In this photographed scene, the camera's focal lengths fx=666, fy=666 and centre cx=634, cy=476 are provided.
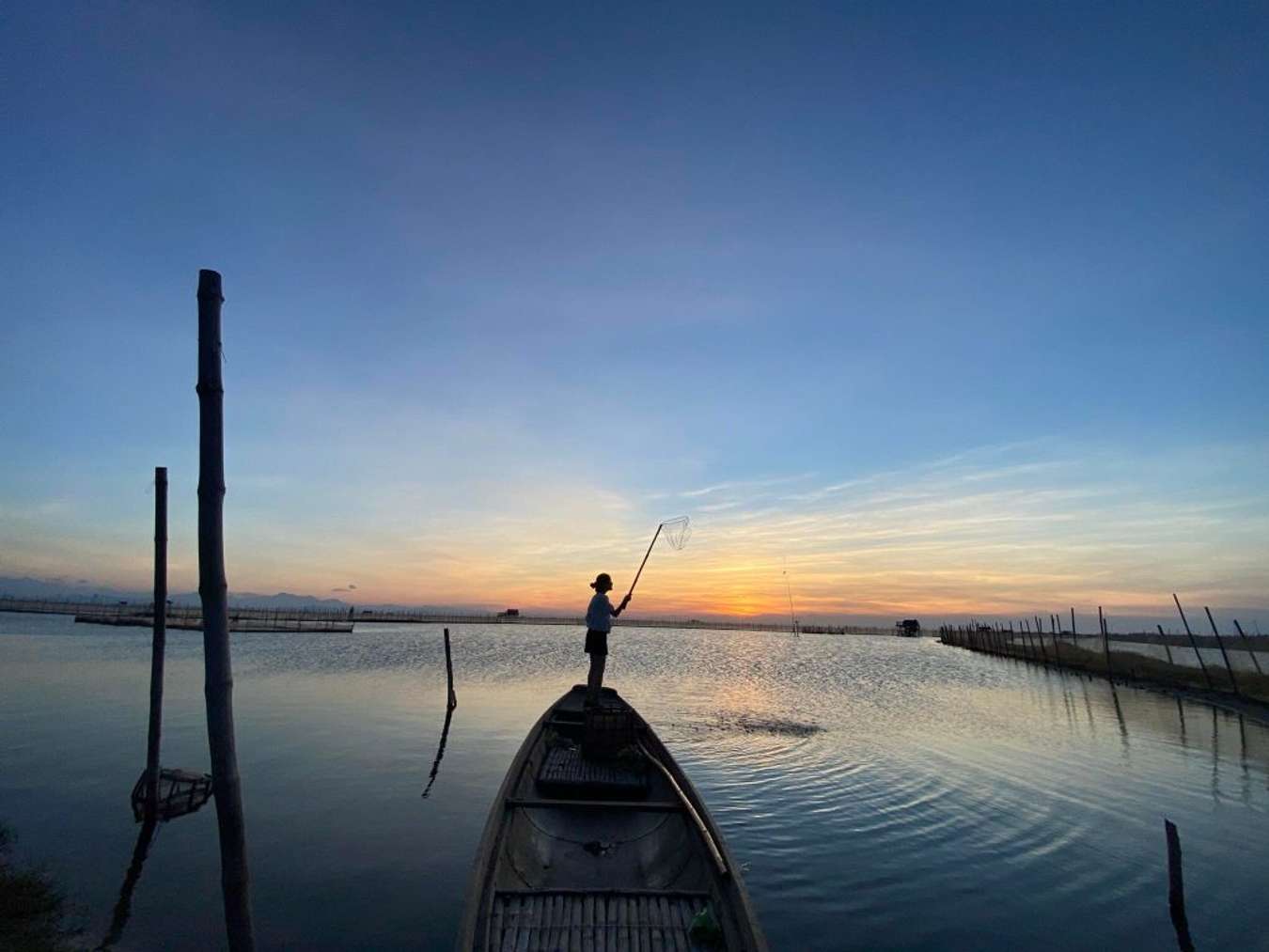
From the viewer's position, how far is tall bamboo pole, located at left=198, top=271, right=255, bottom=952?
5129 mm

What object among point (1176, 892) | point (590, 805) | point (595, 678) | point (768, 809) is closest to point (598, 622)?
point (595, 678)

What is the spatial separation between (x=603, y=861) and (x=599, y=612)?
5491mm

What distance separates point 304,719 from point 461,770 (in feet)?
28.4

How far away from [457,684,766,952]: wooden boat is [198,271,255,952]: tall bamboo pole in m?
1.94

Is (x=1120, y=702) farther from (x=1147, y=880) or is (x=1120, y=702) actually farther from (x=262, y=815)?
(x=262, y=815)

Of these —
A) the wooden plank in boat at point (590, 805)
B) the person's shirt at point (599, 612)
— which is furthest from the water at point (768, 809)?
the person's shirt at point (599, 612)

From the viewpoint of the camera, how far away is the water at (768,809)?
364 inches

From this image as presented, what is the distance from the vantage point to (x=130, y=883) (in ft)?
32.2

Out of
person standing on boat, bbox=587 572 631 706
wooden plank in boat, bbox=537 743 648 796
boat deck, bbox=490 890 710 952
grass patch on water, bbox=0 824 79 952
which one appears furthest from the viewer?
person standing on boat, bbox=587 572 631 706

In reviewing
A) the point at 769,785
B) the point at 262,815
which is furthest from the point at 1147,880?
the point at 262,815

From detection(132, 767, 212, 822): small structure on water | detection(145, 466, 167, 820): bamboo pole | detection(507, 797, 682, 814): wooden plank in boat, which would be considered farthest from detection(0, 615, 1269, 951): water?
detection(507, 797, 682, 814): wooden plank in boat

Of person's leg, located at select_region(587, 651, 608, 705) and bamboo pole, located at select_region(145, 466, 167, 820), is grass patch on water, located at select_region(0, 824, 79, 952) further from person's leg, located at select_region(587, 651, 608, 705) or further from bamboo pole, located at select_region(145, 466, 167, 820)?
person's leg, located at select_region(587, 651, 608, 705)

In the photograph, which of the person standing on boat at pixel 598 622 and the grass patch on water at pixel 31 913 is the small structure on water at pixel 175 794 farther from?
the person standing on boat at pixel 598 622

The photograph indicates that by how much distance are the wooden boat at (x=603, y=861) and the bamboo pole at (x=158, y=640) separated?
678 cm
